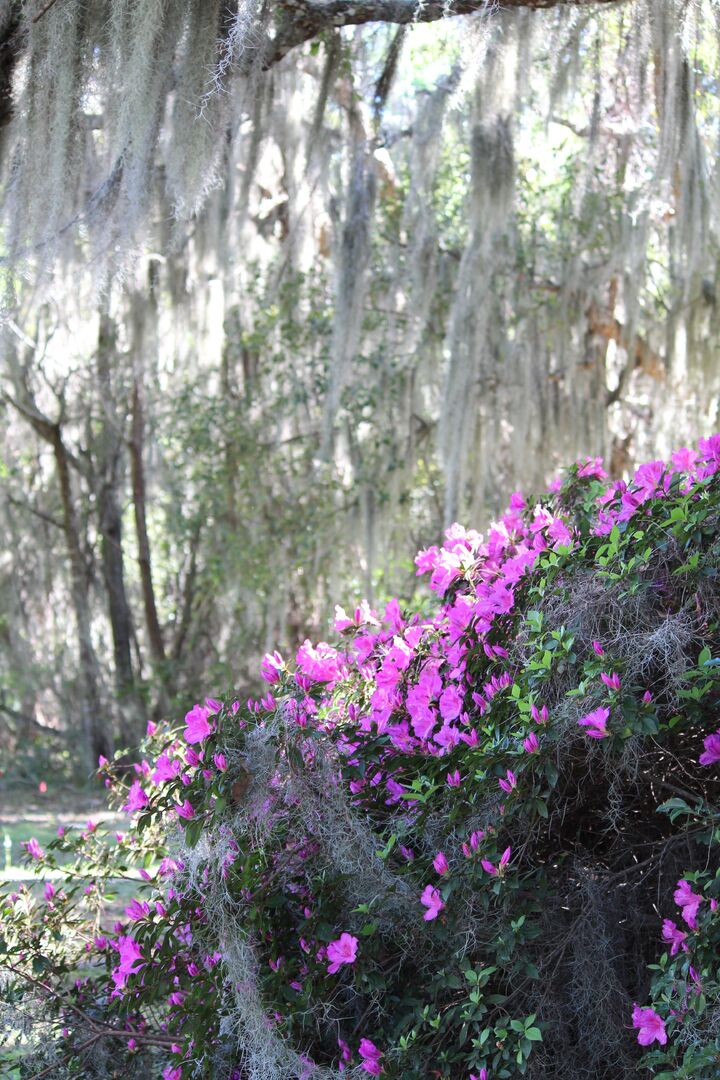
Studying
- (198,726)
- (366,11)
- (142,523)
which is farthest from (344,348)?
(198,726)

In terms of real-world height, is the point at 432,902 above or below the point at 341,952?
above

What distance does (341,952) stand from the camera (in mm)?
2072

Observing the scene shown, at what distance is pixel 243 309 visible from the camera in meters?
9.26

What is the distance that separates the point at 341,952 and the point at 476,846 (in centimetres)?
32

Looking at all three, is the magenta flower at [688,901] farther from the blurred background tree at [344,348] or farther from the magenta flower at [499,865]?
the blurred background tree at [344,348]

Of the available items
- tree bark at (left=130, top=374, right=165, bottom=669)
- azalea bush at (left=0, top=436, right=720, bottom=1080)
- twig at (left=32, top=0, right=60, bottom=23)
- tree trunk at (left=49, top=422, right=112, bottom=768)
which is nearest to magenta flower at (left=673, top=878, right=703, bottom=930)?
azalea bush at (left=0, top=436, right=720, bottom=1080)

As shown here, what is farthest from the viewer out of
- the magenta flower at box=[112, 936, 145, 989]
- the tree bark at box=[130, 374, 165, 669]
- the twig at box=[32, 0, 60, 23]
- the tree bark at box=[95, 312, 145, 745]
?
the tree bark at box=[95, 312, 145, 745]

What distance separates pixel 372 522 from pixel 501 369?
4.84 ft

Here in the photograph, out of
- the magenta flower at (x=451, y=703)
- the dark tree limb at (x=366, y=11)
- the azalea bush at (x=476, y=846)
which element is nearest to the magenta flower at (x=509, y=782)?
the azalea bush at (x=476, y=846)

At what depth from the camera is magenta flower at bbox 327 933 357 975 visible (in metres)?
2.05

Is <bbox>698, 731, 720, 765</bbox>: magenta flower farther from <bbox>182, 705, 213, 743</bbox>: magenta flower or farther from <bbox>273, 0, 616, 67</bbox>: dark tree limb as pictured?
<bbox>273, 0, 616, 67</bbox>: dark tree limb

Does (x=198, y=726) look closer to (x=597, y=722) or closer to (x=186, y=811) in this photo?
(x=186, y=811)

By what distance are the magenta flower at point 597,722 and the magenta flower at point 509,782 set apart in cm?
15

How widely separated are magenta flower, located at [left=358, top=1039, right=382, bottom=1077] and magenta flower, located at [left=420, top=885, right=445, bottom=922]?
0.24 meters
